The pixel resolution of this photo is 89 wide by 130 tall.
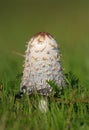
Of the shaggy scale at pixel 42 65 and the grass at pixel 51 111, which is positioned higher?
the shaggy scale at pixel 42 65

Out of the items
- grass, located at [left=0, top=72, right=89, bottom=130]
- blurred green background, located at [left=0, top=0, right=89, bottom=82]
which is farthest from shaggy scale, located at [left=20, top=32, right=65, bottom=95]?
blurred green background, located at [left=0, top=0, right=89, bottom=82]

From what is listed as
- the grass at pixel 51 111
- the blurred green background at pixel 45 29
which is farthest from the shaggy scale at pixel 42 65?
the blurred green background at pixel 45 29

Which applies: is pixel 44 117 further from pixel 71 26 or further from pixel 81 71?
pixel 71 26

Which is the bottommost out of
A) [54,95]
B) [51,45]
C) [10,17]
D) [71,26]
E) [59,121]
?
[59,121]

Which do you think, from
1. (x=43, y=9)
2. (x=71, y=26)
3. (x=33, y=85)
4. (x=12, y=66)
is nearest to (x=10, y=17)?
(x=43, y=9)

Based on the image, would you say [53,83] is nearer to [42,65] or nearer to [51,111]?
[42,65]

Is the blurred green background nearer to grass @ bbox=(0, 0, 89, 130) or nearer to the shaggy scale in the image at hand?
grass @ bbox=(0, 0, 89, 130)

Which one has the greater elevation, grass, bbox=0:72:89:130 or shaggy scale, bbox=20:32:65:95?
shaggy scale, bbox=20:32:65:95

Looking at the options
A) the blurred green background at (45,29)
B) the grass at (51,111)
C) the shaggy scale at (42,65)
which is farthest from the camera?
the blurred green background at (45,29)

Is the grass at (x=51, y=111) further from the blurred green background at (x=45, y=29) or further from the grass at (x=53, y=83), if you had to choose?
the blurred green background at (x=45, y=29)
